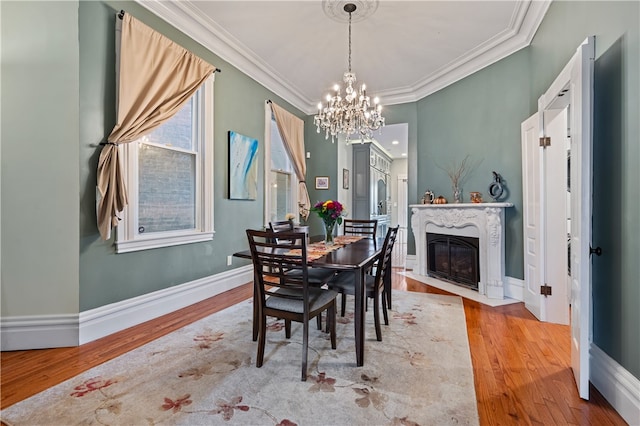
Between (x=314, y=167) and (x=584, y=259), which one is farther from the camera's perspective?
(x=314, y=167)

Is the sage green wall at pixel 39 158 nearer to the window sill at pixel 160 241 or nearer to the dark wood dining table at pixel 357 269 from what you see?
the window sill at pixel 160 241

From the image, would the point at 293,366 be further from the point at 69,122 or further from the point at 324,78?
the point at 324,78

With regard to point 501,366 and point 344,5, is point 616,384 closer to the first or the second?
point 501,366

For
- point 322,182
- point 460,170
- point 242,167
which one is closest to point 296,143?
point 322,182

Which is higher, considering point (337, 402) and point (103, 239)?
point (103, 239)

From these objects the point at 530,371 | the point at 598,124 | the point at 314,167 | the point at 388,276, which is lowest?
the point at 530,371

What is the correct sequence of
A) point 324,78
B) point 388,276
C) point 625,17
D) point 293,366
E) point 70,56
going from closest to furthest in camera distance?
point 625,17 → point 293,366 → point 70,56 → point 388,276 → point 324,78

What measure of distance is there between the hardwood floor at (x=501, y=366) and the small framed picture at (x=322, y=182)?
3370mm

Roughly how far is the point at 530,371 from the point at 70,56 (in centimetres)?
399

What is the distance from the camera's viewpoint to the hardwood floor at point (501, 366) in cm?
161

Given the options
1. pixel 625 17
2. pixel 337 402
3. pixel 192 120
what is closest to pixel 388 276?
pixel 337 402

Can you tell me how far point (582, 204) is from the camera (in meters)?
1.72

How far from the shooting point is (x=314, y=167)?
593 cm

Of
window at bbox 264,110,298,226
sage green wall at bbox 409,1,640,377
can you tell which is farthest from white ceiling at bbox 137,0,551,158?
window at bbox 264,110,298,226
